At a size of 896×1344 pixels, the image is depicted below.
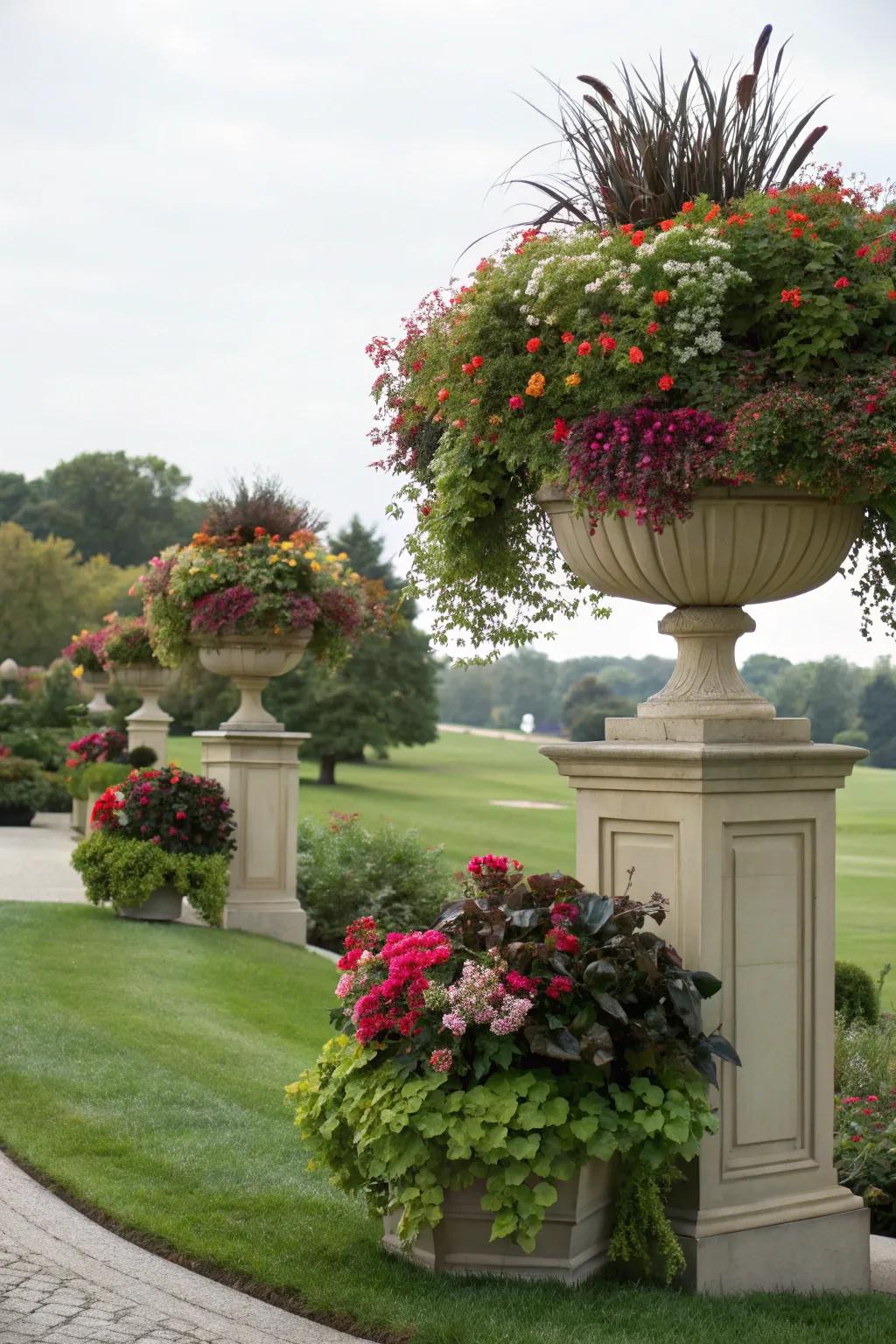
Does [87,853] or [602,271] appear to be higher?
[602,271]

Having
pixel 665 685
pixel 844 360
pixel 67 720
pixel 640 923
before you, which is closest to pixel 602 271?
pixel 844 360

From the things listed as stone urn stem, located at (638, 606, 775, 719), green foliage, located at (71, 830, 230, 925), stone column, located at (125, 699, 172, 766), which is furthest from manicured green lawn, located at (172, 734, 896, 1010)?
stone urn stem, located at (638, 606, 775, 719)

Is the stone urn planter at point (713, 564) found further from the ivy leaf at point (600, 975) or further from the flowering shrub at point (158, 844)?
the flowering shrub at point (158, 844)

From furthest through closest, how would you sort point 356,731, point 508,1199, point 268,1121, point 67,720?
1. point 356,731
2. point 67,720
3. point 268,1121
4. point 508,1199

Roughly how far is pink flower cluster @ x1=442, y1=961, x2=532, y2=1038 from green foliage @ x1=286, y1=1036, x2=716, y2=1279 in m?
0.16

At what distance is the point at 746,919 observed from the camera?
405 cm

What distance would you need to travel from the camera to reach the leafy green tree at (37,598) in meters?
43.8

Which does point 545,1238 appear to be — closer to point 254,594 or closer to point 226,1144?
point 226,1144

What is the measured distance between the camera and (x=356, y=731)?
3500 centimetres

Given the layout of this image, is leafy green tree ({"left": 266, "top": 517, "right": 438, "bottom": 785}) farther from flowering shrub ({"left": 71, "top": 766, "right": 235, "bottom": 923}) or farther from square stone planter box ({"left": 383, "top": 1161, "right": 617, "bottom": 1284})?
square stone planter box ({"left": 383, "top": 1161, "right": 617, "bottom": 1284})

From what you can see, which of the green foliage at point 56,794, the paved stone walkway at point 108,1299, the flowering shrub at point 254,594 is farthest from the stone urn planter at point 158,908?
the green foliage at point 56,794

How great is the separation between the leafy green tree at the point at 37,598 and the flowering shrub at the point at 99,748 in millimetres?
25797

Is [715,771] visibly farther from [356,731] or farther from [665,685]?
[356,731]

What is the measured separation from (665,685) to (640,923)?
0.74 meters
